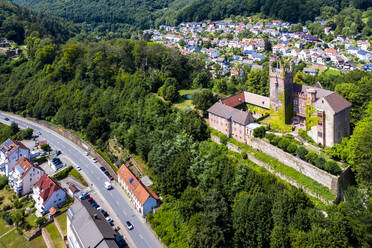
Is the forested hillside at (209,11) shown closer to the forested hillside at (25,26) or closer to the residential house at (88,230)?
the forested hillside at (25,26)

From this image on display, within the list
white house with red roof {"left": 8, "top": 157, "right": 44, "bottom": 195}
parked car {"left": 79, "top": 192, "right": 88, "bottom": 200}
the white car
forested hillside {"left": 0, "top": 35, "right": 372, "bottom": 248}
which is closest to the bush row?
forested hillside {"left": 0, "top": 35, "right": 372, "bottom": 248}

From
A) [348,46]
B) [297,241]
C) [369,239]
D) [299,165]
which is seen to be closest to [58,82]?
[299,165]

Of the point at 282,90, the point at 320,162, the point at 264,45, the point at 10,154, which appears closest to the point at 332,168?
the point at 320,162

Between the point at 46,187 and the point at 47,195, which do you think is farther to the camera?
the point at 46,187

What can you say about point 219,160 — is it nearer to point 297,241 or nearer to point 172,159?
point 172,159

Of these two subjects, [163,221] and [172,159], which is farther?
[172,159]

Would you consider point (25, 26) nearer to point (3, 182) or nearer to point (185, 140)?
point (3, 182)

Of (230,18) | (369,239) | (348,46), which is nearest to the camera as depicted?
(369,239)
